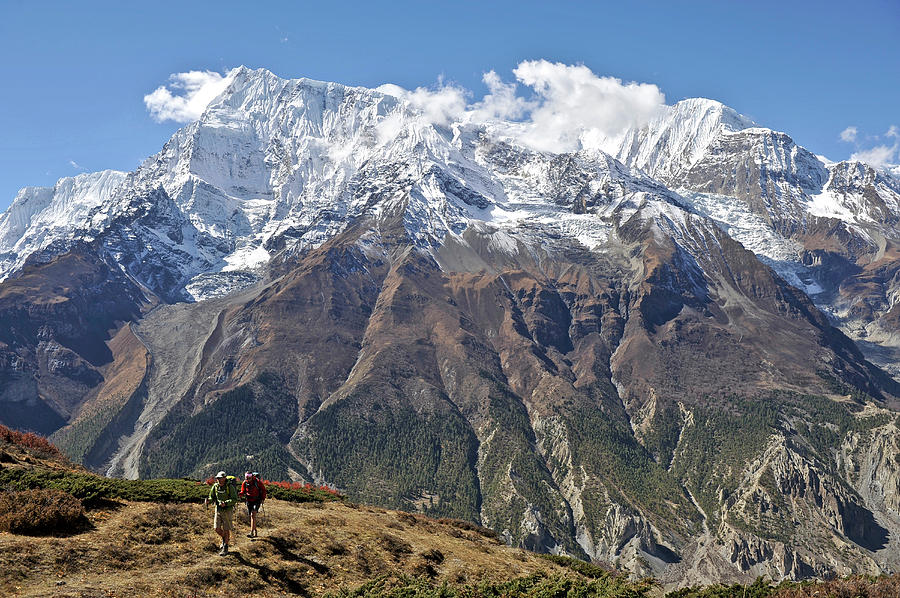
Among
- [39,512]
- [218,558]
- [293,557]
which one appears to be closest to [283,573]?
[293,557]

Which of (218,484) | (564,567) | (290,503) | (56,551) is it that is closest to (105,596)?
(56,551)

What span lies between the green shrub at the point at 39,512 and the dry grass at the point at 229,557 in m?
1.01

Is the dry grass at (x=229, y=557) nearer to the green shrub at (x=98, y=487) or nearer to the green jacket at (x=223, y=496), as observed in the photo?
the green shrub at (x=98, y=487)

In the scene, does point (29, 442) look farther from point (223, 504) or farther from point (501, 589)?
point (501, 589)

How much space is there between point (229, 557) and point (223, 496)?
3228mm

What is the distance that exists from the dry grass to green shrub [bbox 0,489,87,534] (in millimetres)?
1005

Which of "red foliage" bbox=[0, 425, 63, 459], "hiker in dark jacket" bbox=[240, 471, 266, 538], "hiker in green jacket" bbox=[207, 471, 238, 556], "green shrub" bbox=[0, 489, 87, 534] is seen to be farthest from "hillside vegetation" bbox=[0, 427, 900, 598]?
"red foliage" bbox=[0, 425, 63, 459]

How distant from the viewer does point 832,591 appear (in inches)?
1011

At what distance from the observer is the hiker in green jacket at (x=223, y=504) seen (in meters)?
32.9

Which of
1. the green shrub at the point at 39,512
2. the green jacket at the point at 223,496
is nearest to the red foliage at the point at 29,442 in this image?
the green shrub at the point at 39,512

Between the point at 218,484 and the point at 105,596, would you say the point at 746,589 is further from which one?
the point at 105,596

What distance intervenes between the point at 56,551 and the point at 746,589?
3450 centimetres

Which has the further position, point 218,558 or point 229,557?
point 229,557

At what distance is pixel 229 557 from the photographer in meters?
33.0
